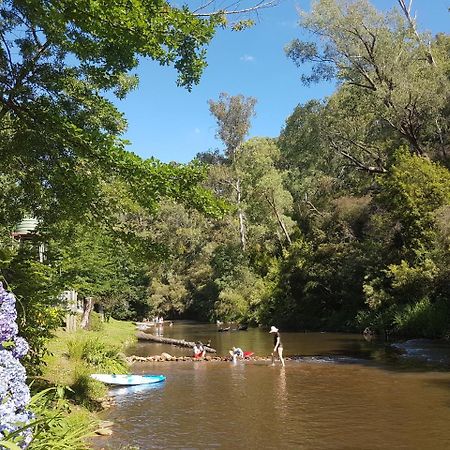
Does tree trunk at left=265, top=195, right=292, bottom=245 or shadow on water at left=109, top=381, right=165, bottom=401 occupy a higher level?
tree trunk at left=265, top=195, right=292, bottom=245

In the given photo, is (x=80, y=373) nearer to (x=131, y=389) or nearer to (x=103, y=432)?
(x=131, y=389)

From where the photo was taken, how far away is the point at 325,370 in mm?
17391

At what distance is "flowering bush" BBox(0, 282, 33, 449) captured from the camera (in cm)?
337

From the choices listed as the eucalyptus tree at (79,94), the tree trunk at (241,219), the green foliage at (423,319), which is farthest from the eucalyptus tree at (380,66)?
the tree trunk at (241,219)

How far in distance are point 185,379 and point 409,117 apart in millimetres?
16966

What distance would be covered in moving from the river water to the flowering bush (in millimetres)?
5406

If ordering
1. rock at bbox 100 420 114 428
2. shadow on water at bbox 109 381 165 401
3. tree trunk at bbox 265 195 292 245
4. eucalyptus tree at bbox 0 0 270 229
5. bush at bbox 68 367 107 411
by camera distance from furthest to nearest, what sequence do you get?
tree trunk at bbox 265 195 292 245
shadow on water at bbox 109 381 165 401
bush at bbox 68 367 107 411
rock at bbox 100 420 114 428
eucalyptus tree at bbox 0 0 270 229

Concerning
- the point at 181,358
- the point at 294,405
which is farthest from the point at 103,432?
the point at 181,358

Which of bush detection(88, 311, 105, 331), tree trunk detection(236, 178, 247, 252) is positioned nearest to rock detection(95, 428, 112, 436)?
bush detection(88, 311, 105, 331)

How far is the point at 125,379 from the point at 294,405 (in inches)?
207

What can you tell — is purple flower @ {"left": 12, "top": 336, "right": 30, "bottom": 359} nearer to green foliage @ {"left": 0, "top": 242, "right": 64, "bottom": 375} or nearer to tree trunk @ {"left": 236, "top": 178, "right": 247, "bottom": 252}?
green foliage @ {"left": 0, "top": 242, "right": 64, "bottom": 375}

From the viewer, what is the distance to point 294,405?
12.2 metres

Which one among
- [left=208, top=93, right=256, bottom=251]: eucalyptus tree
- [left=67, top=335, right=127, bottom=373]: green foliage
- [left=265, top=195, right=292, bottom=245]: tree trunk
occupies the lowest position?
[left=67, top=335, right=127, bottom=373]: green foliage

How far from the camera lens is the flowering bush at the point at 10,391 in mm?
3367
